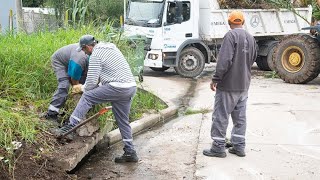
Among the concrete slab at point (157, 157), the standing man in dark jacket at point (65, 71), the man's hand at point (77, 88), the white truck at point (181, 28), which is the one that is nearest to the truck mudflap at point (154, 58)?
the white truck at point (181, 28)

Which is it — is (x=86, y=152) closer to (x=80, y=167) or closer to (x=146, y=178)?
(x=80, y=167)

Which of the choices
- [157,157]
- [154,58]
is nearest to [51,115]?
[157,157]

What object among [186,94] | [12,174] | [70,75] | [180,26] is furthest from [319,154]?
[180,26]

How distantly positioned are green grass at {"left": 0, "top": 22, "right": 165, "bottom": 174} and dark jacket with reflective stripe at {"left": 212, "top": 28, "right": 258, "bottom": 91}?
6.14 feet

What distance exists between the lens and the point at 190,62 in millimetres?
15438

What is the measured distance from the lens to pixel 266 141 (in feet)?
24.3

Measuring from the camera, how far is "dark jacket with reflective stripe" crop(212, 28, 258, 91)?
248 inches

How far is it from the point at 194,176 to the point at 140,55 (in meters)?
6.08

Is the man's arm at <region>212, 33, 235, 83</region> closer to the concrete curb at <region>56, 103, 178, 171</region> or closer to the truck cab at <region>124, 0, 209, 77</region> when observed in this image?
the concrete curb at <region>56, 103, 178, 171</region>

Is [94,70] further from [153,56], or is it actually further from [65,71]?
[153,56]

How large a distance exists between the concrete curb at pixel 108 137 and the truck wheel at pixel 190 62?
5.41 meters

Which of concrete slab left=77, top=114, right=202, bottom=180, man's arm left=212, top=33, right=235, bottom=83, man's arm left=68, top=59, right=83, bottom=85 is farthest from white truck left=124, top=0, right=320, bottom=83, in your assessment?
man's arm left=212, top=33, right=235, bottom=83

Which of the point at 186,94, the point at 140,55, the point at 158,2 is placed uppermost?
the point at 158,2

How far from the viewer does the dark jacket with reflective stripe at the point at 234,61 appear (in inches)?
248
